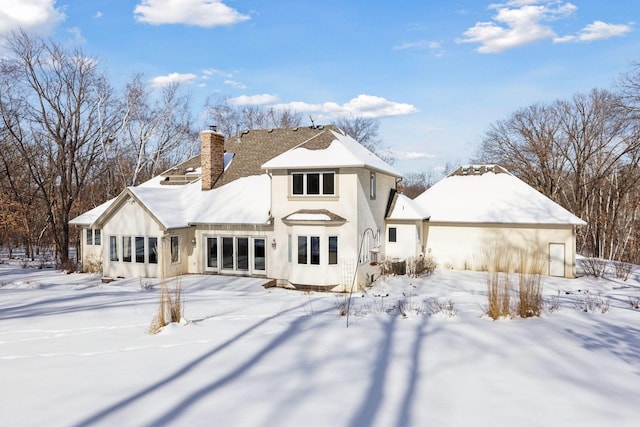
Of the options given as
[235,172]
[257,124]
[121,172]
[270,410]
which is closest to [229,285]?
[235,172]

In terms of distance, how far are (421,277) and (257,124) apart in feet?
114

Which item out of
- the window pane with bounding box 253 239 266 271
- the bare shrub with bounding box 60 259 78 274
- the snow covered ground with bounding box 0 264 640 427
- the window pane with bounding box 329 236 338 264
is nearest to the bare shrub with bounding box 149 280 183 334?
the snow covered ground with bounding box 0 264 640 427

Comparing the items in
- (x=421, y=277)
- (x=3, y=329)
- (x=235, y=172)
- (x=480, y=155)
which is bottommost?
(x=421, y=277)

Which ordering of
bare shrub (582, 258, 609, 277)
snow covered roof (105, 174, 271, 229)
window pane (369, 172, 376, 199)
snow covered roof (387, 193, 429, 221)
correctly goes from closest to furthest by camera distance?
snow covered roof (105, 174, 271, 229), window pane (369, 172, 376, 199), bare shrub (582, 258, 609, 277), snow covered roof (387, 193, 429, 221)

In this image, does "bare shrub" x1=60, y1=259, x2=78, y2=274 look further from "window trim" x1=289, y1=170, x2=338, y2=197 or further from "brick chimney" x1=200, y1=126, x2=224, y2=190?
"window trim" x1=289, y1=170, x2=338, y2=197

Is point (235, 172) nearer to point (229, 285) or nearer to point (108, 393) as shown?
point (229, 285)

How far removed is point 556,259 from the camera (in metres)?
20.2

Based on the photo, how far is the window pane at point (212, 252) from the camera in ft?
63.1

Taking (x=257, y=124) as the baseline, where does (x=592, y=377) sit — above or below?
below

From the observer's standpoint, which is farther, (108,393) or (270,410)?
(108,393)

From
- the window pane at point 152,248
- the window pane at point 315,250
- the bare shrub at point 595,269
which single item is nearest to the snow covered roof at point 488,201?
the bare shrub at point 595,269

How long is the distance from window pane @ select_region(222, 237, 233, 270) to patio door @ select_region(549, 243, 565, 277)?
16.0 m

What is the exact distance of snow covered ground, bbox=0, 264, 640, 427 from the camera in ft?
12.5

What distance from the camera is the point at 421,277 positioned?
19.2 m
